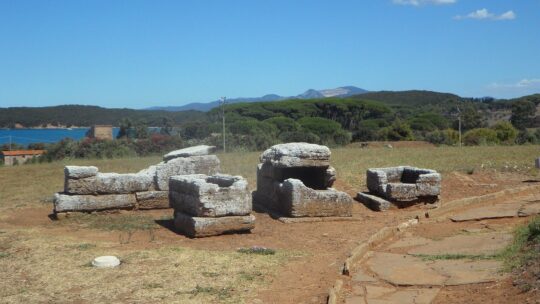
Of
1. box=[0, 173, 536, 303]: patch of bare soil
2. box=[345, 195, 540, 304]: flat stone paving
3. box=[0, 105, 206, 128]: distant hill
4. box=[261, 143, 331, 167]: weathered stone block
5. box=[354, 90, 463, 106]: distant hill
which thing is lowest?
box=[0, 173, 536, 303]: patch of bare soil

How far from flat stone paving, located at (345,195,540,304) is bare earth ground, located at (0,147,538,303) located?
0.41 meters

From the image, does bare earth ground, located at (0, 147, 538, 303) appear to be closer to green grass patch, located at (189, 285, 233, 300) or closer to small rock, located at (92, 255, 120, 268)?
green grass patch, located at (189, 285, 233, 300)

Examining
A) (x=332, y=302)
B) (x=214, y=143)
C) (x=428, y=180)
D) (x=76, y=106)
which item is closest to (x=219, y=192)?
(x=332, y=302)

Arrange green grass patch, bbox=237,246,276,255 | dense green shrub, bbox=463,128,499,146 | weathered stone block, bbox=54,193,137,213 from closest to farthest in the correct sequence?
1. green grass patch, bbox=237,246,276,255
2. weathered stone block, bbox=54,193,137,213
3. dense green shrub, bbox=463,128,499,146

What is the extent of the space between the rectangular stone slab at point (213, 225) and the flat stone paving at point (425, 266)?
8.36ft

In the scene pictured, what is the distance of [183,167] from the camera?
13906 millimetres

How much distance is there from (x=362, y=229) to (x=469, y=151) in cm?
1551

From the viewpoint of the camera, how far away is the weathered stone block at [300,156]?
1268cm

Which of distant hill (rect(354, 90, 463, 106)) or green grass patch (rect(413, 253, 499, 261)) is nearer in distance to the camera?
green grass patch (rect(413, 253, 499, 261))

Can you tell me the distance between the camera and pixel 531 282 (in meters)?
6.11

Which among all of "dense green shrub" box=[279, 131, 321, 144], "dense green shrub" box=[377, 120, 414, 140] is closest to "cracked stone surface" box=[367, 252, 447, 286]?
"dense green shrub" box=[279, 131, 321, 144]

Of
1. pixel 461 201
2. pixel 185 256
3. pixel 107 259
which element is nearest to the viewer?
pixel 107 259

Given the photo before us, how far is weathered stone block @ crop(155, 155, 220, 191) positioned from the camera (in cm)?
1352

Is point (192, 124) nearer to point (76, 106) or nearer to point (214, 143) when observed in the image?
point (214, 143)
